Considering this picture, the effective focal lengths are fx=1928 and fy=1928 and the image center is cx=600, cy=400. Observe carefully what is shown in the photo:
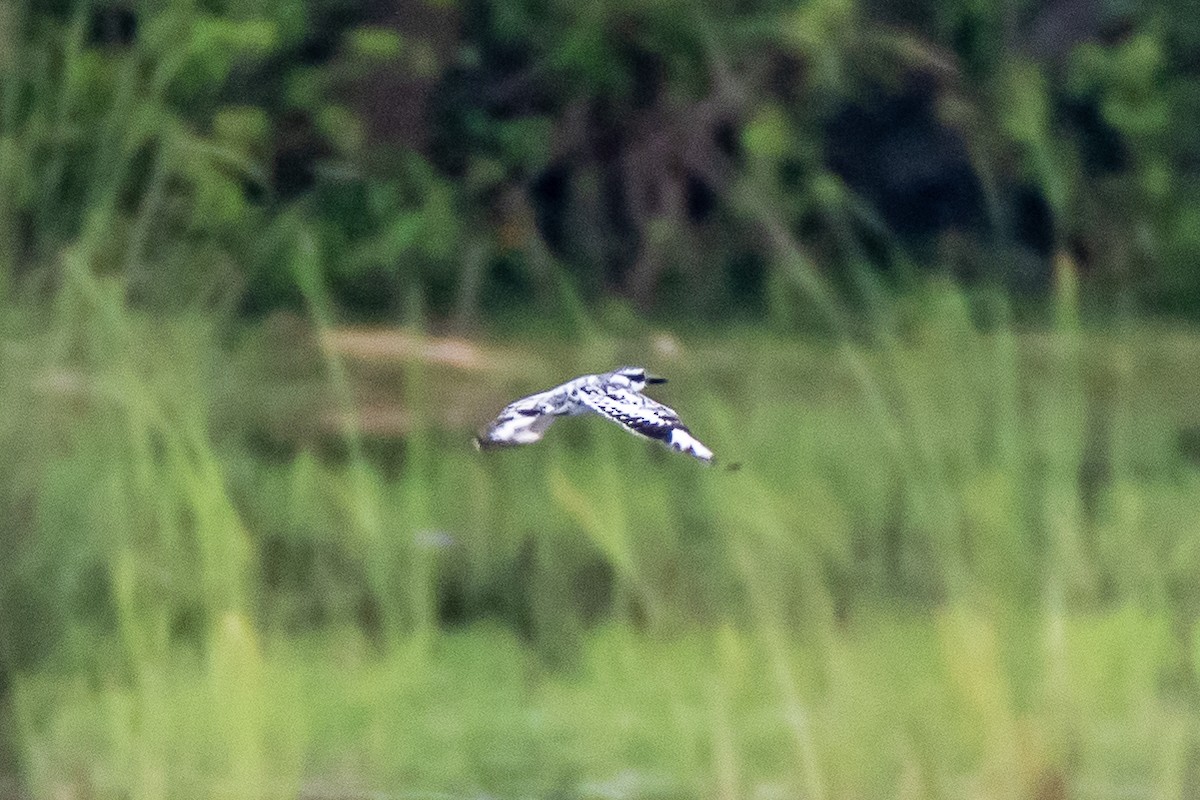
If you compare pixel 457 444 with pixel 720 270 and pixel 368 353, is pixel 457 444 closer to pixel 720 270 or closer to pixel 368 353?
pixel 368 353

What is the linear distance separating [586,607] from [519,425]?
4.01 feet

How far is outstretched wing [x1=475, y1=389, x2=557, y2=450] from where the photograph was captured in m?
1.51

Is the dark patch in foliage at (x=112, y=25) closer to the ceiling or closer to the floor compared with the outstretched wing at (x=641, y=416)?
closer to the ceiling

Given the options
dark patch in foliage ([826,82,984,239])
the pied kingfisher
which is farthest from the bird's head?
dark patch in foliage ([826,82,984,239])

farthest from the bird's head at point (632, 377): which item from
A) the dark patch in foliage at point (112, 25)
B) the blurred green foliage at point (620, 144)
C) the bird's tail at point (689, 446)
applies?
the dark patch in foliage at point (112, 25)

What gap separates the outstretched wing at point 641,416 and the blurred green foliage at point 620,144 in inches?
58.6

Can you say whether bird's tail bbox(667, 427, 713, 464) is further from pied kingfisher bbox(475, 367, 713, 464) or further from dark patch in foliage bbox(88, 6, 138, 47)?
dark patch in foliage bbox(88, 6, 138, 47)

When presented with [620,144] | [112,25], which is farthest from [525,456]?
[620,144]

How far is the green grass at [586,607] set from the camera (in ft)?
6.66

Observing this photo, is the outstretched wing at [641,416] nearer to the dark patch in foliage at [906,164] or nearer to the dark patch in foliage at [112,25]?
the dark patch in foliage at [112,25]

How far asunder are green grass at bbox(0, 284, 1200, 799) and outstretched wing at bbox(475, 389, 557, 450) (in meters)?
0.39

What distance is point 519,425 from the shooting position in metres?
1.56

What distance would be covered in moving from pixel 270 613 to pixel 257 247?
176 centimetres

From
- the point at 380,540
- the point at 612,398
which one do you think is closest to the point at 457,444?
the point at 380,540
